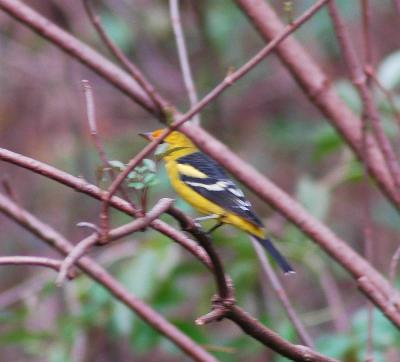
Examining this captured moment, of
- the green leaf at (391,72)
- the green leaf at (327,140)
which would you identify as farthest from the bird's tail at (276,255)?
the green leaf at (391,72)

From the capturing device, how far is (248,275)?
3.31 m

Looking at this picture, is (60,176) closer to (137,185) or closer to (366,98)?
(137,185)

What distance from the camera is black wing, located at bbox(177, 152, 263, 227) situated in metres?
2.68

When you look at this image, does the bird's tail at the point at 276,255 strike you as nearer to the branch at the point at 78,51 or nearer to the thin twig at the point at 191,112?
the branch at the point at 78,51

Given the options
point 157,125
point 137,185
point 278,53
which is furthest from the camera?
point 157,125

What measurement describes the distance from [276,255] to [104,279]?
0.51 meters

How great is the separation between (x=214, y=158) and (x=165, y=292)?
31.6 inches

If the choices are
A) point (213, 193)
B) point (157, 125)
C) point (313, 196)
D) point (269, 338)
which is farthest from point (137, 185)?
Answer: point (157, 125)

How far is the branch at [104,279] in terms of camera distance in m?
2.50

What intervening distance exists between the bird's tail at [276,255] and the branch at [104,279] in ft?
1.11

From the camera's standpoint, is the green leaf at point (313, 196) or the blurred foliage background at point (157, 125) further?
the blurred foliage background at point (157, 125)

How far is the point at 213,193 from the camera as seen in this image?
274 centimetres

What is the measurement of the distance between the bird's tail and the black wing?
0.05m

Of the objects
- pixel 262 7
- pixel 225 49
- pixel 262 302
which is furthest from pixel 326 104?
pixel 225 49
